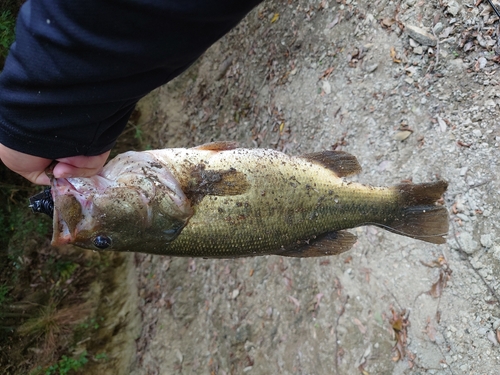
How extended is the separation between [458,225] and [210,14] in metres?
3.17

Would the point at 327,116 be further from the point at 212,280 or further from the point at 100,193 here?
the point at 100,193

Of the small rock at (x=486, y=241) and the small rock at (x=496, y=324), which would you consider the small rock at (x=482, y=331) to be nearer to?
the small rock at (x=496, y=324)

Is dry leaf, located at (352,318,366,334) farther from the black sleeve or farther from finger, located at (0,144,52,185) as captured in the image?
the black sleeve

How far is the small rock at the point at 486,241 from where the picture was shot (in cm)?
334

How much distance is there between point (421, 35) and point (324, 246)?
2.63 meters

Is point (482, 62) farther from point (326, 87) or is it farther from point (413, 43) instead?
point (326, 87)

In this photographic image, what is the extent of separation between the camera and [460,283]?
3.44m

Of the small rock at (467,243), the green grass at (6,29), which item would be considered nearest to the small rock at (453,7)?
the small rock at (467,243)

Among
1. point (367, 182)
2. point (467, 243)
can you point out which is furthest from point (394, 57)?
point (467, 243)

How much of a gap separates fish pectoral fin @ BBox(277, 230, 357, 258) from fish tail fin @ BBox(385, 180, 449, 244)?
35 centimetres

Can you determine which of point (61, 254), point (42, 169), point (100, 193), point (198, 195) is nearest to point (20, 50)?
point (42, 169)

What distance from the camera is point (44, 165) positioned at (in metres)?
1.88

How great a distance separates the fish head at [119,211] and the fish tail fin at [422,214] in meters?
1.38

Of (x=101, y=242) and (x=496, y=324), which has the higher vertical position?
(x=101, y=242)
